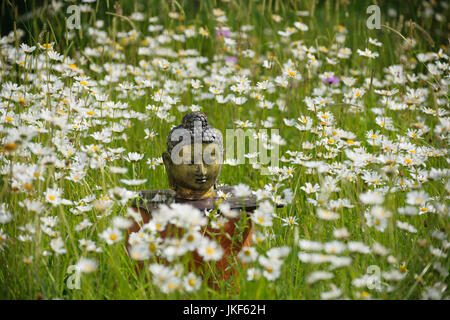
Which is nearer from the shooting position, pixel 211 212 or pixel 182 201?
pixel 211 212

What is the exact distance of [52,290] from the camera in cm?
195

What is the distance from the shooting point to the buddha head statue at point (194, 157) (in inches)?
85.3

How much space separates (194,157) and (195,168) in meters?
0.05

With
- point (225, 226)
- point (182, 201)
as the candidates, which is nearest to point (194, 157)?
point (182, 201)

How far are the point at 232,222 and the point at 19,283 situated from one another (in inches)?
34.5

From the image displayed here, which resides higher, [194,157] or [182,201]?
[194,157]

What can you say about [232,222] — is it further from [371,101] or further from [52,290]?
[371,101]

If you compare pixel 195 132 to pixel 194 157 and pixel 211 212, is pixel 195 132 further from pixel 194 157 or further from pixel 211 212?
pixel 211 212

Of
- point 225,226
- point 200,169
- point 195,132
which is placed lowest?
point 225,226

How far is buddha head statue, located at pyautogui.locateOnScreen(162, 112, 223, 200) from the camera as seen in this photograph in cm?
217

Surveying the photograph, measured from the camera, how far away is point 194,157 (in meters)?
2.17

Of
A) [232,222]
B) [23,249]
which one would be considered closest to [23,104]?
[23,249]

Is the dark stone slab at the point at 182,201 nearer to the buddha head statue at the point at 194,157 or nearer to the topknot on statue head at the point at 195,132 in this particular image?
the buddha head statue at the point at 194,157

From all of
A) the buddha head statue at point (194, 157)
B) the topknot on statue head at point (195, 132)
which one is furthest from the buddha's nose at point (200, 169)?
the topknot on statue head at point (195, 132)
